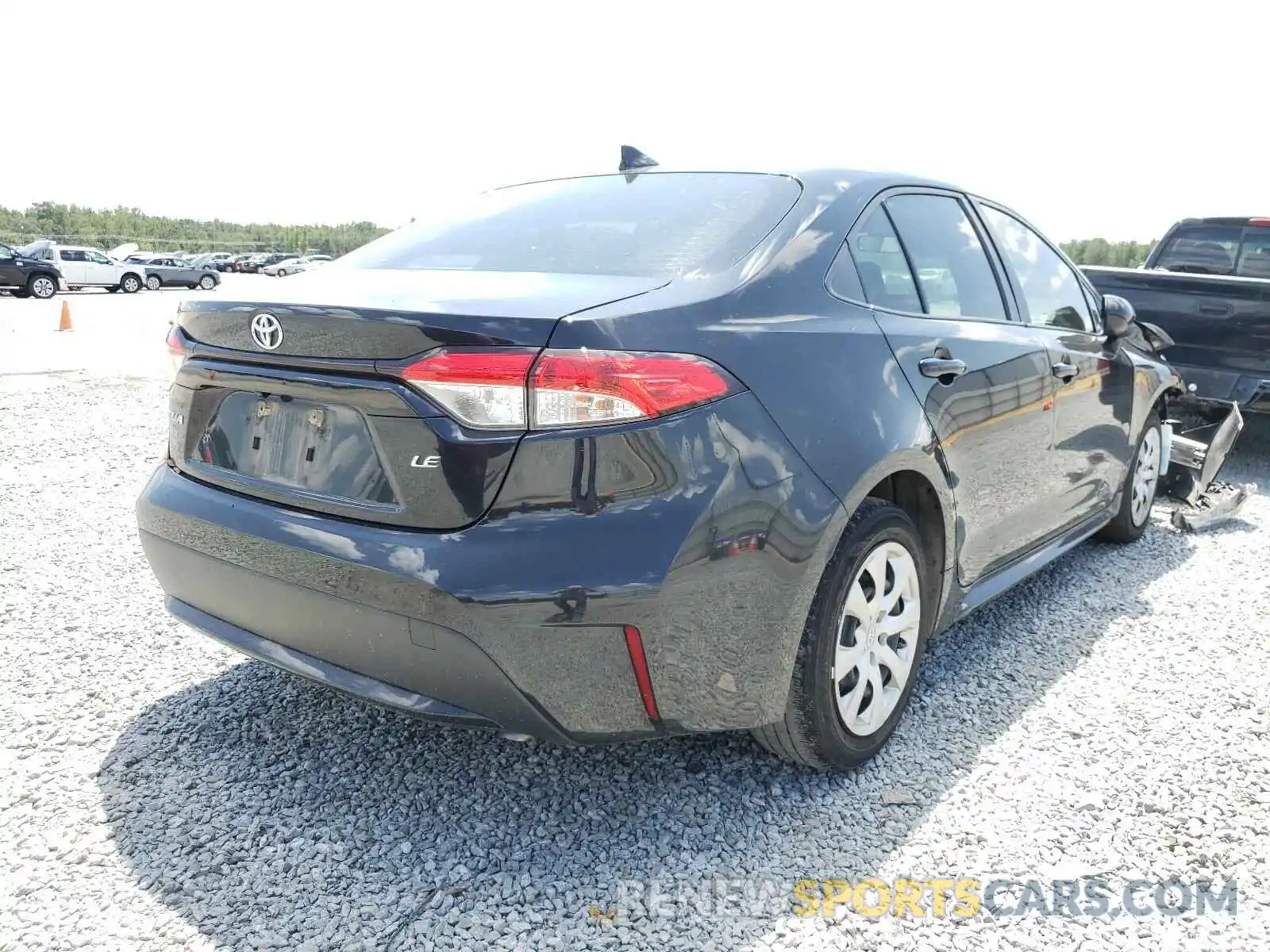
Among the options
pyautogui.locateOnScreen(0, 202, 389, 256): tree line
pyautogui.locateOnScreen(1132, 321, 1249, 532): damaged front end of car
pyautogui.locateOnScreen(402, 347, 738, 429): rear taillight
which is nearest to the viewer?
pyautogui.locateOnScreen(402, 347, 738, 429): rear taillight

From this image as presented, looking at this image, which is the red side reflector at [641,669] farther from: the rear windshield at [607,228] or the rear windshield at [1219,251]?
the rear windshield at [1219,251]

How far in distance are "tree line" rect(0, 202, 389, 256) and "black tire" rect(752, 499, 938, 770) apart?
1868 inches

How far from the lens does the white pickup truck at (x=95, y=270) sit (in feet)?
103

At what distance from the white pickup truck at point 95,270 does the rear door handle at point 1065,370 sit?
32350 millimetres

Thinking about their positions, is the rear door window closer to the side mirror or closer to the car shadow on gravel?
the side mirror

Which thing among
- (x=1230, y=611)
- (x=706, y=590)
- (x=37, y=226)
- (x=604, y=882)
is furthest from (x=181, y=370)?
(x=37, y=226)

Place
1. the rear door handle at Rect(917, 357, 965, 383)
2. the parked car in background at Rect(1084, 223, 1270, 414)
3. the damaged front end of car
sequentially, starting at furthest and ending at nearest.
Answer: the parked car in background at Rect(1084, 223, 1270, 414)
the damaged front end of car
the rear door handle at Rect(917, 357, 965, 383)

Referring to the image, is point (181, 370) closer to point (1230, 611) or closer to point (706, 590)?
point (706, 590)

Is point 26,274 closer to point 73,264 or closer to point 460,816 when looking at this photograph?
point 73,264

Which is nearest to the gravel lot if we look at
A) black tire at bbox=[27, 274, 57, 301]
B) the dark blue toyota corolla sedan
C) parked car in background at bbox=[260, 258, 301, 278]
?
the dark blue toyota corolla sedan

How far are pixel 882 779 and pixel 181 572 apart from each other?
196cm

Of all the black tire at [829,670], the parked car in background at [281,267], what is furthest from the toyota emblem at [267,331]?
the parked car in background at [281,267]

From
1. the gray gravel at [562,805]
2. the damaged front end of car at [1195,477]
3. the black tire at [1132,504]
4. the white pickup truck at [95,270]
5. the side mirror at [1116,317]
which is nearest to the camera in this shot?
the gray gravel at [562,805]

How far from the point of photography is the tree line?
56844 mm
